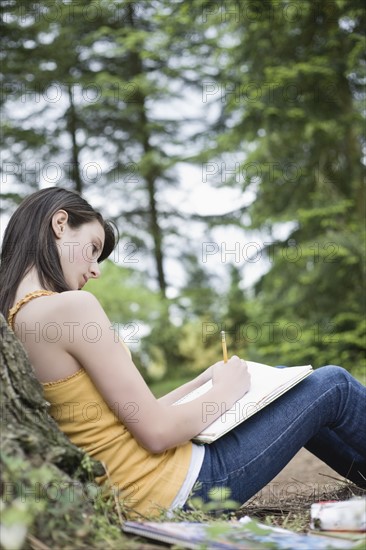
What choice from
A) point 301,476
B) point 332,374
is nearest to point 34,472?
point 332,374

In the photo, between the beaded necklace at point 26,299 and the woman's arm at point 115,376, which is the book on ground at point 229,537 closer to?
the woman's arm at point 115,376

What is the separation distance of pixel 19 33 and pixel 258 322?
20.6 ft

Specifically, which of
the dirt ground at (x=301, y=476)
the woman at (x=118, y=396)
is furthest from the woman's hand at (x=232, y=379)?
the dirt ground at (x=301, y=476)

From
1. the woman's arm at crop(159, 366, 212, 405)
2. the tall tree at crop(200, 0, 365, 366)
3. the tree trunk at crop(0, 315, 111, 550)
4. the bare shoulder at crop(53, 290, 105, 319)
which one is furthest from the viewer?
the tall tree at crop(200, 0, 365, 366)

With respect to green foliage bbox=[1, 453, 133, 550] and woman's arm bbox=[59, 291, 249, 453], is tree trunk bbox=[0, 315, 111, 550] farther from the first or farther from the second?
woman's arm bbox=[59, 291, 249, 453]

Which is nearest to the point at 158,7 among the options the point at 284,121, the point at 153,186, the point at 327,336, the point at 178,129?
the point at 178,129

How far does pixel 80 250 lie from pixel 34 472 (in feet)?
2.91

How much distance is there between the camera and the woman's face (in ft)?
6.95

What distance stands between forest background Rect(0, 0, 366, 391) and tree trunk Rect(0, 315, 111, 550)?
517 centimetres

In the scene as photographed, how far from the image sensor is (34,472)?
144 centimetres

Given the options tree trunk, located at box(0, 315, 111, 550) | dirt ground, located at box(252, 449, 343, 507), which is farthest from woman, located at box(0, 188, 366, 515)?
dirt ground, located at box(252, 449, 343, 507)

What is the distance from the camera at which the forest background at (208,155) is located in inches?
279

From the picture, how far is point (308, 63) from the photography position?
6.94 meters

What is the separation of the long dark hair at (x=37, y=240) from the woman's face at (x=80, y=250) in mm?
22
